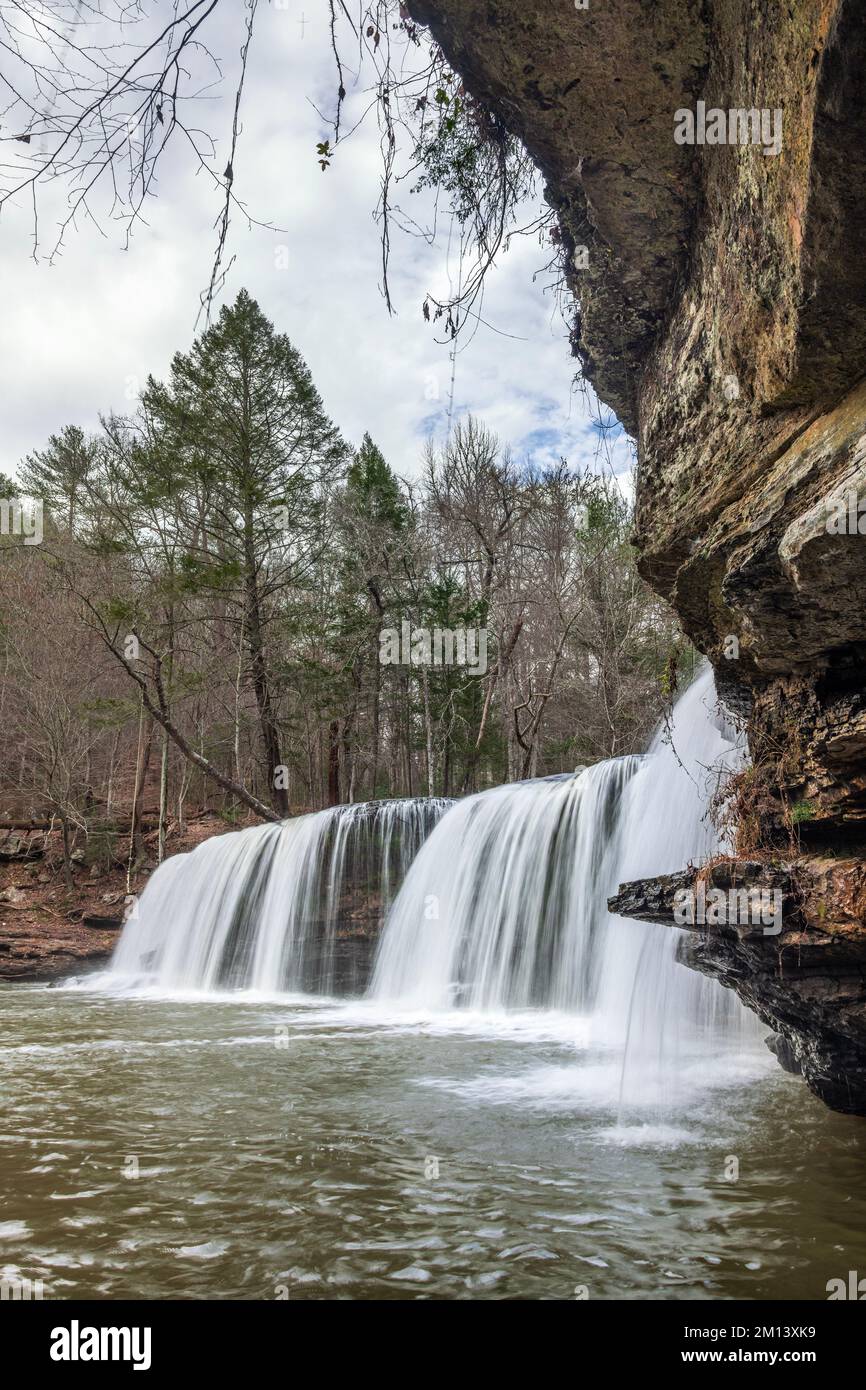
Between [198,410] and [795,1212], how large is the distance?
21.2 meters

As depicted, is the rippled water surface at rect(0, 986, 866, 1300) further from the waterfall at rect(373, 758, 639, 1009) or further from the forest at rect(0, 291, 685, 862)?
the forest at rect(0, 291, 685, 862)

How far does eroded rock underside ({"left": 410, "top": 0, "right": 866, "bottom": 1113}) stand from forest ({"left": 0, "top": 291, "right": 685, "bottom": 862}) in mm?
13850

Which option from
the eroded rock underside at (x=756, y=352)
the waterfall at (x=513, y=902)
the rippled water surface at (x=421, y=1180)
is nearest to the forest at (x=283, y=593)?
the waterfall at (x=513, y=902)

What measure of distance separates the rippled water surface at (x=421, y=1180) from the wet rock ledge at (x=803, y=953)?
1.24 feet

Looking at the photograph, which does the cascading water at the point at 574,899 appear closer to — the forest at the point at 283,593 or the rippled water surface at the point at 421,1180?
the rippled water surface at the point at 421,1180

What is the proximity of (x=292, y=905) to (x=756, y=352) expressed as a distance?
12.1 m

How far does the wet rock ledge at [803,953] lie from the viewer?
399cm

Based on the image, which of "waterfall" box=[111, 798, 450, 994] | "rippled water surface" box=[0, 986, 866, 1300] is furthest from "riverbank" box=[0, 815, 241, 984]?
"rippled water surface" box=[0, 986, 866, 1300]

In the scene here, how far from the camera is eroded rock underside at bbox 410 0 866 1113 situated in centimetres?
328

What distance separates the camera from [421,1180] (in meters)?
3.96

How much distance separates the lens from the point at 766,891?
421 cm

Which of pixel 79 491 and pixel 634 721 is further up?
pixel 79 491
